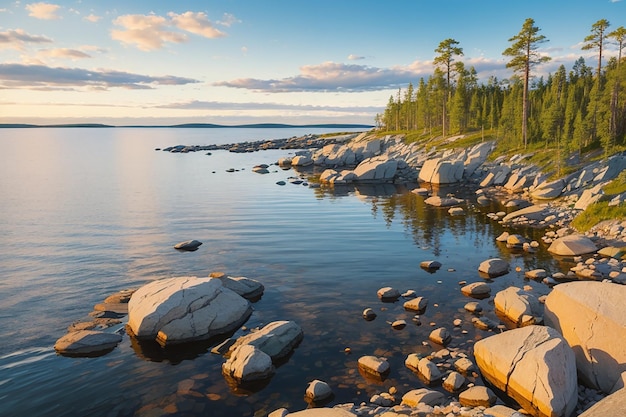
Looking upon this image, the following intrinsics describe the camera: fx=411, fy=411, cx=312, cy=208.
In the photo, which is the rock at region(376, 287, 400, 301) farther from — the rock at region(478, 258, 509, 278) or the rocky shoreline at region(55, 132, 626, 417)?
the rock at region(478, 258, 509, 278)

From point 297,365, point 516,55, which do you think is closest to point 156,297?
point 297,365

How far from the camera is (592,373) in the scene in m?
13.3

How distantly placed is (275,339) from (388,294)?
731 cm

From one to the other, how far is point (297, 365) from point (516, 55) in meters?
65.8

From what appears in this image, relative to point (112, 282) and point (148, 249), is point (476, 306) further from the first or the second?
point (148, 249)

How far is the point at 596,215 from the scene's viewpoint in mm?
33125

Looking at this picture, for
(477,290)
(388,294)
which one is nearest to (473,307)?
(477,290)

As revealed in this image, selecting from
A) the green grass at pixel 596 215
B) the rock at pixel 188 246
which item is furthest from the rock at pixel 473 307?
the rock at pixel 188 246

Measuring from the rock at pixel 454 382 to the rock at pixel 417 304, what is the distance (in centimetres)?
576

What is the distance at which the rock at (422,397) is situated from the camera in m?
12.4

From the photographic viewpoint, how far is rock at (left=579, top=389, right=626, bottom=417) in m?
9.34

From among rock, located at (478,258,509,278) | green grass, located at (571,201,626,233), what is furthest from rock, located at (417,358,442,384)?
green grass, located at (571,201,626,233)

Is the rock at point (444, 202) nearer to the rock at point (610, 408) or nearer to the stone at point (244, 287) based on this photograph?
the stone at point (244, 287)

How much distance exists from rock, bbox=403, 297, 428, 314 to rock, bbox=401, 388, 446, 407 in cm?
677
